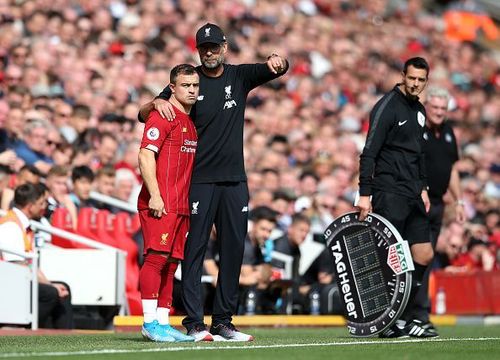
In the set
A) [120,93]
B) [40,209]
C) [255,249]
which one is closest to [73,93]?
[120,93]

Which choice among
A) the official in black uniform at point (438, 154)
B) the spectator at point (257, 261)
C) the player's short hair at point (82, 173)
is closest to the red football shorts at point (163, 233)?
the official in black uniform at point (438, 154)

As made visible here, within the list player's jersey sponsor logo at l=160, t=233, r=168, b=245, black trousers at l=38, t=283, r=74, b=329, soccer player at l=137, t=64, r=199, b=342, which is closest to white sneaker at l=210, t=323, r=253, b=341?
soccer player at l=137, t=64, r=199, b=342

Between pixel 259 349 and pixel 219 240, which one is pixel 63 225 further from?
pixel 259 349

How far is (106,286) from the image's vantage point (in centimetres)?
1466

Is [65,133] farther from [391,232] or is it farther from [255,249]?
[391,232]

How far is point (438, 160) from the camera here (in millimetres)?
13523

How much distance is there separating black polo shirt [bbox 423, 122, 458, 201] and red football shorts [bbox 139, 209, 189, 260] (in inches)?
145

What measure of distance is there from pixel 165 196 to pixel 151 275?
1.97 feet

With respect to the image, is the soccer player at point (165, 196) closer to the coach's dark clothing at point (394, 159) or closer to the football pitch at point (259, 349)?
the football pitch at point (259, 349)

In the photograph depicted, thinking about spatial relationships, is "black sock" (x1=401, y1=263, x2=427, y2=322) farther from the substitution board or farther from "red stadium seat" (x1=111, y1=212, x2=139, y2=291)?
"red stadium seat" (x1=111, y1=212, x2=139, y2=291)

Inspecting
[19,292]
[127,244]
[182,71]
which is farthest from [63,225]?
[182,71]

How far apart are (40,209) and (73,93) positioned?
5574 millimetres

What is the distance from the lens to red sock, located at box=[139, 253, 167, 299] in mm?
10414

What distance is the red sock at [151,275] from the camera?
10414 mm
